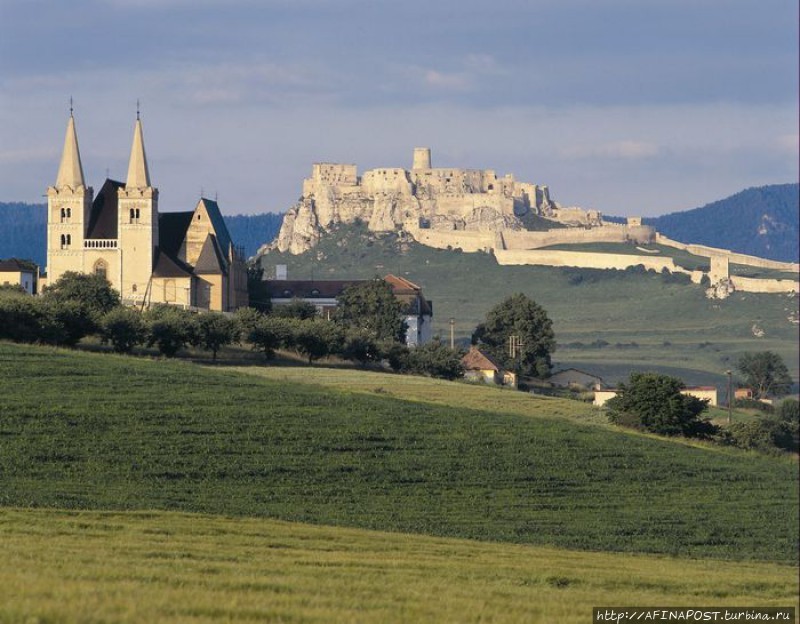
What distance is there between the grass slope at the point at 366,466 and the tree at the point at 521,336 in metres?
38.5

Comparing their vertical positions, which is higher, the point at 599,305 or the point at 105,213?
the point at 105,213

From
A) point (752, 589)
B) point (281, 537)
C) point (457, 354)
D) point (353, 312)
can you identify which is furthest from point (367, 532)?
point (353, 312)

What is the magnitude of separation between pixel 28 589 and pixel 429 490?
23602 mm

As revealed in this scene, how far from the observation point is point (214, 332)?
72312 millimetres

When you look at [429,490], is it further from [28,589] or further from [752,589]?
[28,589]

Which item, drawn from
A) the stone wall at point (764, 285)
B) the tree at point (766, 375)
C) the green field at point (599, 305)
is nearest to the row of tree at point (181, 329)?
the tree at point (766, 375)

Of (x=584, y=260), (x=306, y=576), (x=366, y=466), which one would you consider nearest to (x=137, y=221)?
(x=366, y=466)

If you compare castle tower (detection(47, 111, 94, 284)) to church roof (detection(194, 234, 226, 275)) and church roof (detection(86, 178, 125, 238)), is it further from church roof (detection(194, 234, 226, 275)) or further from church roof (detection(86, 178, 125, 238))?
church roof (detection(194, 234, 226, 275))

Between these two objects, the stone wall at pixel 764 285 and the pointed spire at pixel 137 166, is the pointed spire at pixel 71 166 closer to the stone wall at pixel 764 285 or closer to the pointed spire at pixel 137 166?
the pointed spire at pixel 137 166

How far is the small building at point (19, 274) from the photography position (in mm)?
91206

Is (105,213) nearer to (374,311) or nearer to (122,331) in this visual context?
(374,311)

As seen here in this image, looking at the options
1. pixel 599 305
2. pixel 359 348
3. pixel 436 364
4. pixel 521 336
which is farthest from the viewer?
pixel 599 305

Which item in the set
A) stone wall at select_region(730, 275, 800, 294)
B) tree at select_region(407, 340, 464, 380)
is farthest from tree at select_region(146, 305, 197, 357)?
stone wall at select_region(730, 275, 800, 294)

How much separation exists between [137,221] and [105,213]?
285 cm
